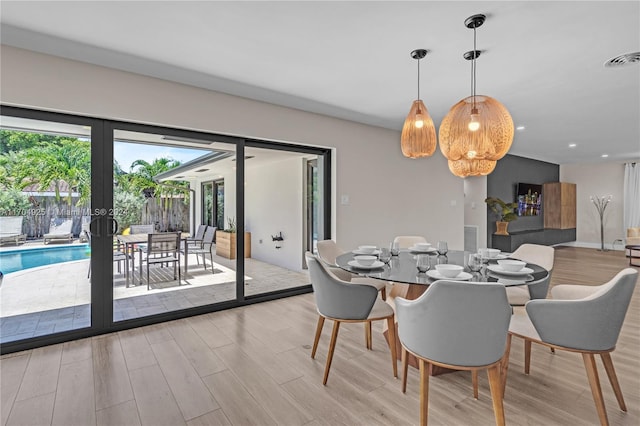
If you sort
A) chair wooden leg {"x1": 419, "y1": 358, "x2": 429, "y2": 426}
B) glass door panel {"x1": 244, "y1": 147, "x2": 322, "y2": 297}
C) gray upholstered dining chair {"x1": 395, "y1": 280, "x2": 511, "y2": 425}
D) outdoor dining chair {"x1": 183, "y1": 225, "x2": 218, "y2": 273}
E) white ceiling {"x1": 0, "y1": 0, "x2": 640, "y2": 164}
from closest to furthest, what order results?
gray upholstered dining chair {"x1": 395, "y1": 280, "x2": 511, "y2": 425} < chair wooden leg {"x1": 419, "y1": 358, "x2": 429, "y2": 426} < white ceiling {"x1": 0, "y1": 0, "x2": 640, "y2": 164} < outdoor dining chair {"x1": 183, "y1": 225, "x2": 218, "y2": 273} < glass door panel {"x1": 244, "y1": 147, "x2": 322, "y2": 297}

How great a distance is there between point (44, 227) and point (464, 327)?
11.3 feet

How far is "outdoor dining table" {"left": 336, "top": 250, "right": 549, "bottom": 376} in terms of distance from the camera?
1.98 meters

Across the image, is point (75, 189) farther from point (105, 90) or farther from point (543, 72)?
point (543, 72)

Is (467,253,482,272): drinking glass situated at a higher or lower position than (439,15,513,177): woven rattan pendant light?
lower

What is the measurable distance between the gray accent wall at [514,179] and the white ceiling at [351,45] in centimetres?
377

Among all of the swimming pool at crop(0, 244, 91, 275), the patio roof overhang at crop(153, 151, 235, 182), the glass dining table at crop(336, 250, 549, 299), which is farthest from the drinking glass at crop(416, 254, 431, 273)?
the swimming pool at crop(0, 244, 91, 275)

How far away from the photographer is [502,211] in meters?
7.52

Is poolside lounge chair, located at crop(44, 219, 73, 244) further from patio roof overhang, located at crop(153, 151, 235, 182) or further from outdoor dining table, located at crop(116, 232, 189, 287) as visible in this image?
patio roof overhang, located at crop(153, 151, 235, 182)

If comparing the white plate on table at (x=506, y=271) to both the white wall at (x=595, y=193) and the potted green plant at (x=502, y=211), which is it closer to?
the potted green plant at (x=502, y=211)

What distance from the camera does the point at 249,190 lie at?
293 inches

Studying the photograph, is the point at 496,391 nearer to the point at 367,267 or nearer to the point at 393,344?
the point at 393,344

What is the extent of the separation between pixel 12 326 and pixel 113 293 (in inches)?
29.8

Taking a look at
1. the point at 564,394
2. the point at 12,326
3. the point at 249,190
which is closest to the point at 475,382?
the point at 564,394

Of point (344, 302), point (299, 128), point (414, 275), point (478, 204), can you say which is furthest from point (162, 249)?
point (478, 204)
